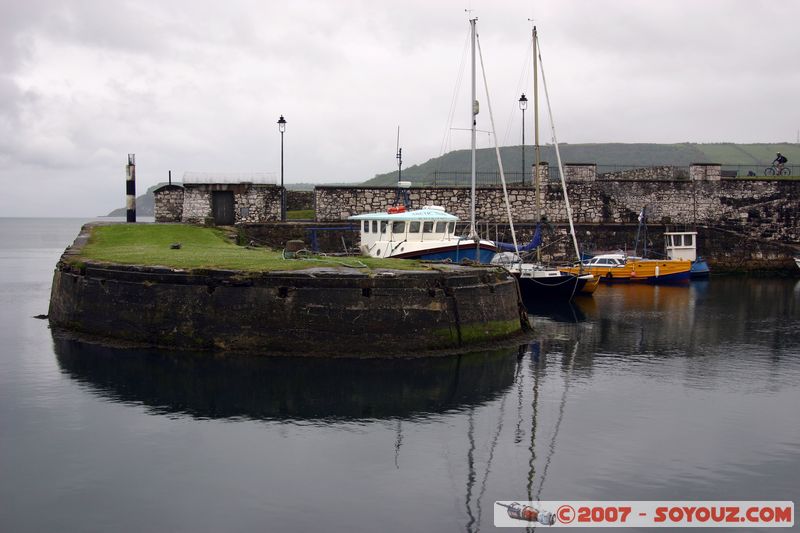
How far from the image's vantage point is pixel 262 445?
618 inches

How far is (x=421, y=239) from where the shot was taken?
35.1m

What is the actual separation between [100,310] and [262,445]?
36.2ft

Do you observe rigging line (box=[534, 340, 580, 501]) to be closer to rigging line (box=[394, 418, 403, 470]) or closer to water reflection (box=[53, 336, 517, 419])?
water reflection (box=[53, 336, 517, 419])

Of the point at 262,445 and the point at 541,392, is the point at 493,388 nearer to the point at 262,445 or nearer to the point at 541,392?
the point at 541,392

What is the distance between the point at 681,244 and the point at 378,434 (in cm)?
3686

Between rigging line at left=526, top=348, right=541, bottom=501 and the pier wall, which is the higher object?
the pier wall

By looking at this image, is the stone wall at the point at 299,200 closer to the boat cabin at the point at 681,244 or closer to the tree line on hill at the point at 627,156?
the boat cabin at the point at 681,244

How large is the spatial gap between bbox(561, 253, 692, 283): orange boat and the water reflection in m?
22.6

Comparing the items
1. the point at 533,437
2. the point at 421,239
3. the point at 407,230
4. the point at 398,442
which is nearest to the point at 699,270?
the point at 421,239

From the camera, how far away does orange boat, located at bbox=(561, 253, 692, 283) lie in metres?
44.2

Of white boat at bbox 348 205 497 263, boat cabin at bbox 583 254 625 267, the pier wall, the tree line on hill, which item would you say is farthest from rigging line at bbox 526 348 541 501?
the tree line on hill

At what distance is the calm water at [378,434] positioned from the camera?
13062mm

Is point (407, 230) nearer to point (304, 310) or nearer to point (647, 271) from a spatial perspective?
point (304, 310)

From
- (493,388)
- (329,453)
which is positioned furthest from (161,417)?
(493,388)
